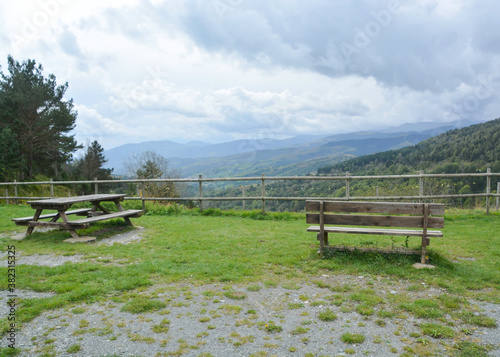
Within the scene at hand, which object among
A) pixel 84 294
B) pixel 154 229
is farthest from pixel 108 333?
pixel 154 229

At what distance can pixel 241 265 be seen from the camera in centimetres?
528

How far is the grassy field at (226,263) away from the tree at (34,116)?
23214mm

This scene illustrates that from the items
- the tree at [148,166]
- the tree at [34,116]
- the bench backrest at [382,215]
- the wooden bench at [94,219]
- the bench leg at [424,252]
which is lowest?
the bench leg at [424,252]

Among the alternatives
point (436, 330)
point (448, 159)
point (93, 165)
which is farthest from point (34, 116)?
point (448, 159)

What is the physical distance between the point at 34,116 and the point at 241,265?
31.0m

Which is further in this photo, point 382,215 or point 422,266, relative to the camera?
point 382,215

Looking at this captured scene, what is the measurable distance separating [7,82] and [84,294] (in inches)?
1304

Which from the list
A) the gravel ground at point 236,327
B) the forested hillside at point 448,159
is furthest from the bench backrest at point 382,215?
Answer: the forested hillside at point 448,159

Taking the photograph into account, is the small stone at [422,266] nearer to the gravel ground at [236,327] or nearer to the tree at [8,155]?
the gravel ground at [236,327]

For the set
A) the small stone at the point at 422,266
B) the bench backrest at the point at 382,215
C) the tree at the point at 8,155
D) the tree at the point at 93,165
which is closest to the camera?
the small stone at the point at 422,266

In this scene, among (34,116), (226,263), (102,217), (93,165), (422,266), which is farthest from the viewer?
(93,165)

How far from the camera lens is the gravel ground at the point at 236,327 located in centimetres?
282

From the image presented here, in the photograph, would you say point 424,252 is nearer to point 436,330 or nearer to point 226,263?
point 436,330

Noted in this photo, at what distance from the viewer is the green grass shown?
399cm
